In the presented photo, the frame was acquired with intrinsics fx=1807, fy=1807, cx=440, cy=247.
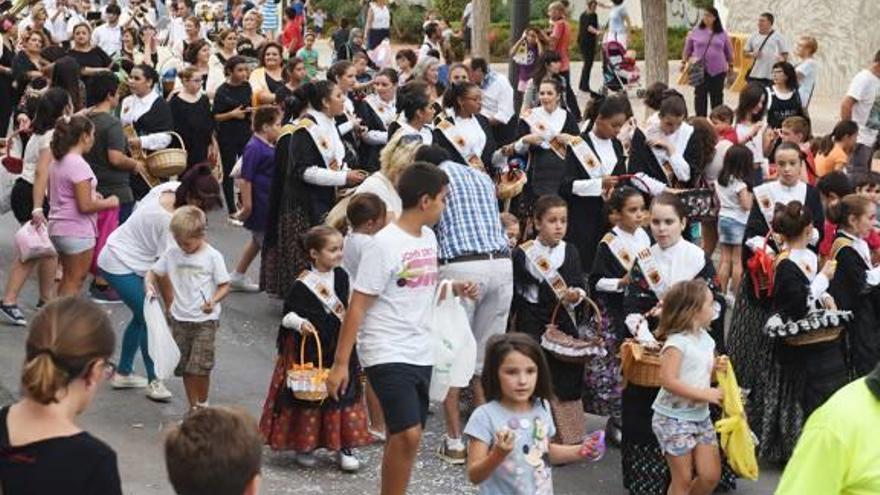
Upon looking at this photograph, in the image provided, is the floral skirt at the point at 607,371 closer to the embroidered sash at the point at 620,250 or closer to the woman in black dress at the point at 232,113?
the embroidered sash at the point at 620,250

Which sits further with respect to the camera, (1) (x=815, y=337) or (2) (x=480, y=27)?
(2) (x=480, y=27)

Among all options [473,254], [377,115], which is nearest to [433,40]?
[377,115]

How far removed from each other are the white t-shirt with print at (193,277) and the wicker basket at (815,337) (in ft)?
9.91

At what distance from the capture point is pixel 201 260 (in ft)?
31.5

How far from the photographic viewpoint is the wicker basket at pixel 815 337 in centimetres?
937

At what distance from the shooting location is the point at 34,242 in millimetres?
11617

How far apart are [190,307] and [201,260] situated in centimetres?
26

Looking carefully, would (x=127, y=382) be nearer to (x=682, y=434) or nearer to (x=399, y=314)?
(x=399, y=314)

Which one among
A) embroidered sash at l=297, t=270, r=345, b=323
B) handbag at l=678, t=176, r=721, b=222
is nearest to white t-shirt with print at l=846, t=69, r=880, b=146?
handbag at l=678, t=176, r=721, b=222

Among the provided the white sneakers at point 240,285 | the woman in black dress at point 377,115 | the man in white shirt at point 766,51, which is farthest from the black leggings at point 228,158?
the man in white shirt at point 766,51

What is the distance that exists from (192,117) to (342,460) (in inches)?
257

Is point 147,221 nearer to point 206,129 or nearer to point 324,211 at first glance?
point 324,211

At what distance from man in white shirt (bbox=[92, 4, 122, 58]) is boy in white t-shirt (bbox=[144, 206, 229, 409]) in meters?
12.5

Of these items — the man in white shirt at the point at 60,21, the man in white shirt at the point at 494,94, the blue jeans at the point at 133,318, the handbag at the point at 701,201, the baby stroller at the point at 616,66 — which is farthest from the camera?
the man in white shirt at the point at 60,21
